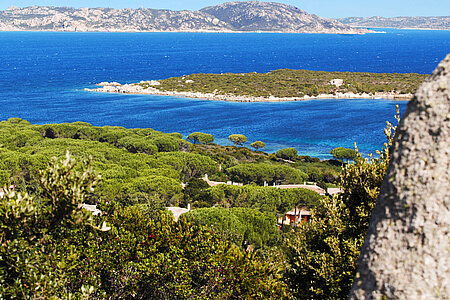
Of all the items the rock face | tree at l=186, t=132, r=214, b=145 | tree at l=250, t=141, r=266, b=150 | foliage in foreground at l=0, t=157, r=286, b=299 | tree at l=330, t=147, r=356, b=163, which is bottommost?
tree at l=250, t=141, r=266, b=150

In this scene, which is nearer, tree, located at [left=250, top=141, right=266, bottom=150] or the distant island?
tree, located at [left=250, top=141, right=266, bottom=150]

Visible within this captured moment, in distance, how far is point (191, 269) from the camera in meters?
11.0

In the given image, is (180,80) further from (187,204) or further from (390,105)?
(187,204)

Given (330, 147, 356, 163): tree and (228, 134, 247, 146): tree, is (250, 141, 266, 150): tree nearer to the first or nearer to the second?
(228, 134, 247, 146): tree

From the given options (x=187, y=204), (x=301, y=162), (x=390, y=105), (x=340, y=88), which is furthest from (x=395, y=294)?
(x=340, y=88)

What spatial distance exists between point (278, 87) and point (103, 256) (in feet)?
356

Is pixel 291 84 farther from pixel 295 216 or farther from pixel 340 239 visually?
pixel 340 239

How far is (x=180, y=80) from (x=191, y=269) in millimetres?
117767

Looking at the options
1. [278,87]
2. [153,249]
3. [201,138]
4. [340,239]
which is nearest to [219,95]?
[278,87]

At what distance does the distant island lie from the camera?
10877cm

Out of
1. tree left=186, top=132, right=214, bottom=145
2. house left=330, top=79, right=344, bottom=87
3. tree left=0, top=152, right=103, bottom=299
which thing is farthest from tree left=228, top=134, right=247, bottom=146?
house left=330, top=79, right=344, bottom=87

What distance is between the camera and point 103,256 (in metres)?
10.7

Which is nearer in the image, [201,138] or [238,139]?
[201,138]

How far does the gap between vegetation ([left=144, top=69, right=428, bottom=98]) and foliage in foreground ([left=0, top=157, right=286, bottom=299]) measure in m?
98.1
